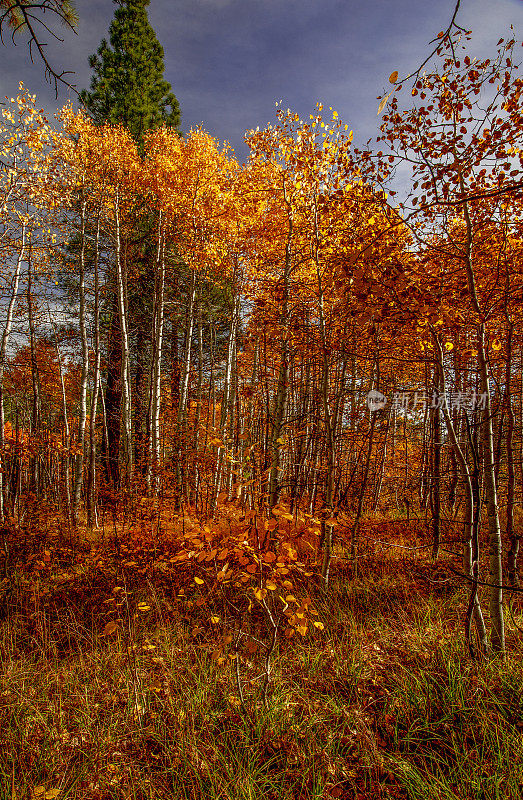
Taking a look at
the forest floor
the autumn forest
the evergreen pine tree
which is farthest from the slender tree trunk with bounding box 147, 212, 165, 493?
the evergreen pine tree

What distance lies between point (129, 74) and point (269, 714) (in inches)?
697

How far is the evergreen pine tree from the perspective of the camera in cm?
1212

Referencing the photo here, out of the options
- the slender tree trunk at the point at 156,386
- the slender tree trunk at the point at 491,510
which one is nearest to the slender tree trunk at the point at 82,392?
the slender tree trunk at the point at 156,386

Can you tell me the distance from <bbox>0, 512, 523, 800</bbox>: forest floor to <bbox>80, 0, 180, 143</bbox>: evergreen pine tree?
14.9 meters

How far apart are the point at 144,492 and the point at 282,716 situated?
7091mm

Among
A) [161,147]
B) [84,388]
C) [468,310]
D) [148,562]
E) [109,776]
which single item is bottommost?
[148,562]

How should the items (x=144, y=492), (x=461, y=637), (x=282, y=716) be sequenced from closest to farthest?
(x=282, y=716), (x=461, y=637), (x=144, y=492)

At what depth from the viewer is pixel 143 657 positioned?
3.61 m

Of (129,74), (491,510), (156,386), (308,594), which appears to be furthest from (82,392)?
(129,74)

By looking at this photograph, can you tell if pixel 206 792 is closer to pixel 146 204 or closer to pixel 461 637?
pixel 461 637

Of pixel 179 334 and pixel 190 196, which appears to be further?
pixel 179 334

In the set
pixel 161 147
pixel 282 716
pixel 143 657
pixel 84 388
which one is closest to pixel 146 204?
pixel 161 147

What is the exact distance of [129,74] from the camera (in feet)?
41.0

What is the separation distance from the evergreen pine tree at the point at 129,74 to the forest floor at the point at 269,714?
14909mm
